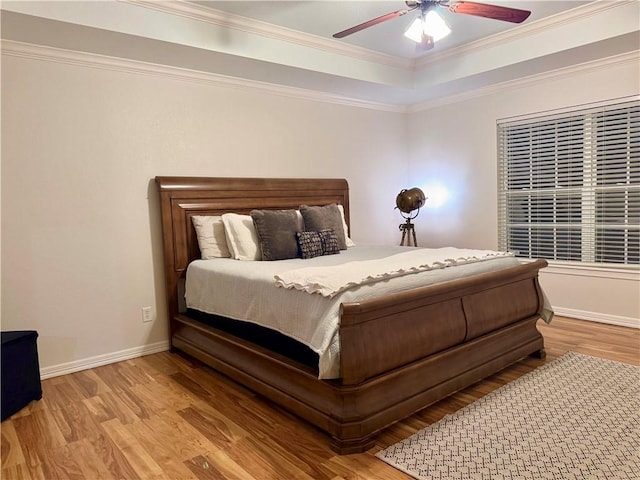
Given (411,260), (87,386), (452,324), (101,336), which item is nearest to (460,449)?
(452,324)

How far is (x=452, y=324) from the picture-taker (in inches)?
103

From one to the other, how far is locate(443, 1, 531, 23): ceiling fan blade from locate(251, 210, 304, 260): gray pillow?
1951 mm

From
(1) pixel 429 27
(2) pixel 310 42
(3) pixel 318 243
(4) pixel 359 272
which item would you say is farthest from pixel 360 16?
(4) pixel 359 272

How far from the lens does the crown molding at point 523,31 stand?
3451 millimetres

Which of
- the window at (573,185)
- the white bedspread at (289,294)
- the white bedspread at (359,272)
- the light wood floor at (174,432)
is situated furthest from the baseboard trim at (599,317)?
the white bedspread at (359,272)

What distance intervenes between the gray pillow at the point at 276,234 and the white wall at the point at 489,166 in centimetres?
235

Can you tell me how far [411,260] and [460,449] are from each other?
1.22 m

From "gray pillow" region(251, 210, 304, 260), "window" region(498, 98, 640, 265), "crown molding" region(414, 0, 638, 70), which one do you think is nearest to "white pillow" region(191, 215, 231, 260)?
"gray pillow" region(251, 210, 304, 260)

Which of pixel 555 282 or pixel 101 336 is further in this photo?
pixel 555 282

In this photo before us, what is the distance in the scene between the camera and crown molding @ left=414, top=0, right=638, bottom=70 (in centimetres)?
345

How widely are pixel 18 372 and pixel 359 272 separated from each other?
2.12 metres

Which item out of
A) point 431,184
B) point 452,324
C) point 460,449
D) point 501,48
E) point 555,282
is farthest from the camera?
point 431,184

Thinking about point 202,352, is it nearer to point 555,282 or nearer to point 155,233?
point 155,233

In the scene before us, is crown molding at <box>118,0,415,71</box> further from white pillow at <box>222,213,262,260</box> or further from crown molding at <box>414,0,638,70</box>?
white pillow at <box>222,213,262,260</box>
